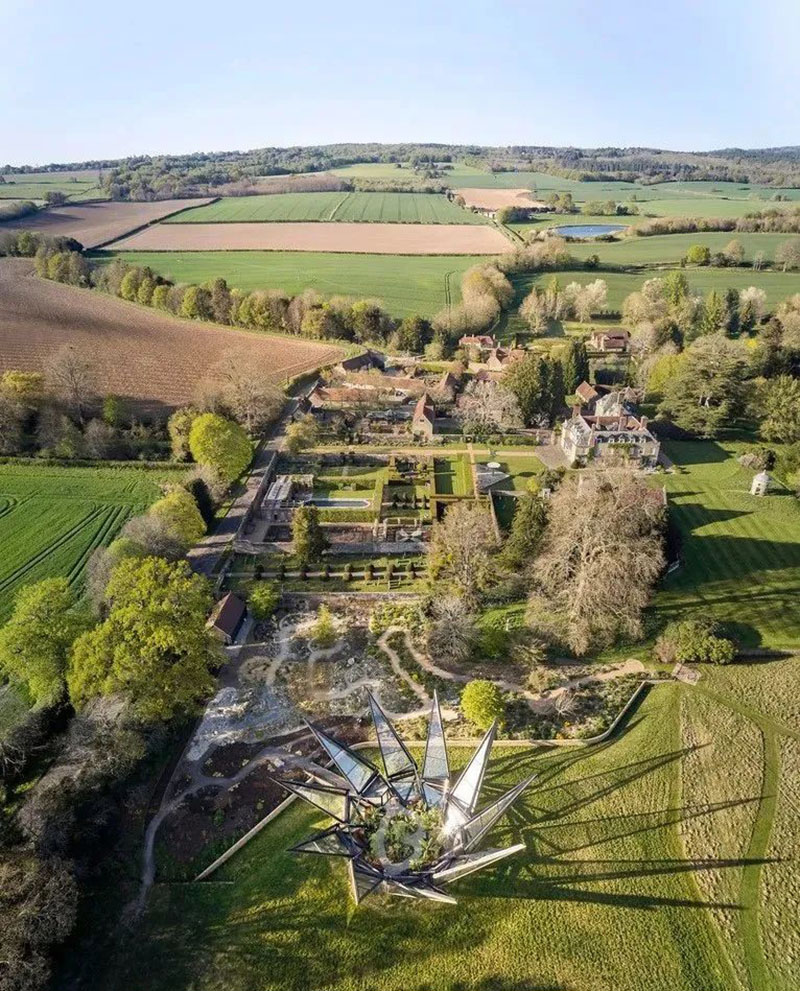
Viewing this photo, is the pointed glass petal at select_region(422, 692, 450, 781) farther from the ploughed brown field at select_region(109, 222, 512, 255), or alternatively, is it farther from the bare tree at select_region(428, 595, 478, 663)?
the ploughed brown field at select_region(109, 222, 512, 255)

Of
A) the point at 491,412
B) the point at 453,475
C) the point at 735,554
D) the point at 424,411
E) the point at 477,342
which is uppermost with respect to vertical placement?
the point at 477,342

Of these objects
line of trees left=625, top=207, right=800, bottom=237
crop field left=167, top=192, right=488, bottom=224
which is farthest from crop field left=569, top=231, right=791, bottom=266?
crop field left=167, top=192, right=488, bottom=224

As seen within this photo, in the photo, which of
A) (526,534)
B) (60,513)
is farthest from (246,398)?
(526,534)

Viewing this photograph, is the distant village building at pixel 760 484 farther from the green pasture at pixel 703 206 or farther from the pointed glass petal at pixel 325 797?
the green pasture at pixel 703 206

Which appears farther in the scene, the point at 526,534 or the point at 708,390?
the point at 708,390

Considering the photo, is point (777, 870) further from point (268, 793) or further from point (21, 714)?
point (21, 714)

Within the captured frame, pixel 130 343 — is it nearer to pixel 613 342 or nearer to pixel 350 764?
pixel 613 342
